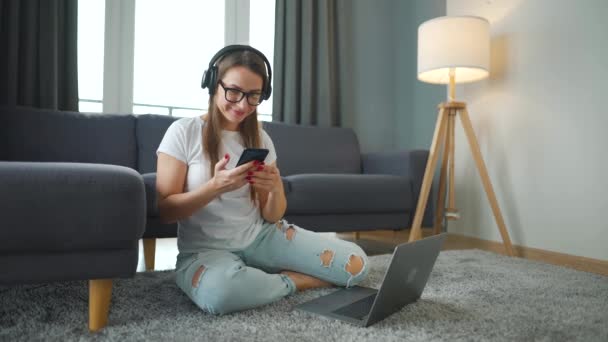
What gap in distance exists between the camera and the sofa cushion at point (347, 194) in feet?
6.58

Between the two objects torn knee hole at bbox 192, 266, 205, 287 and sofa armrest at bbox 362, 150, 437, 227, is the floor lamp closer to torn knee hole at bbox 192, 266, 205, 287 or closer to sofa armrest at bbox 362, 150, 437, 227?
sofa armrest at bbox 362, 150, 437, 227

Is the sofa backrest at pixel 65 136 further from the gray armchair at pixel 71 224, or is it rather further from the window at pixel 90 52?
the gray armchair at pixel 71 224

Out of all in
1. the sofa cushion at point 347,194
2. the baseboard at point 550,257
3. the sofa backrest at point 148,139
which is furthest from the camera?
the sofa backrest at point 148,139

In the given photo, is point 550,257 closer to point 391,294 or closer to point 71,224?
point 391,294

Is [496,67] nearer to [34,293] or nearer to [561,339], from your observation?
[561,339]

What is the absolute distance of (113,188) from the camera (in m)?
0.97

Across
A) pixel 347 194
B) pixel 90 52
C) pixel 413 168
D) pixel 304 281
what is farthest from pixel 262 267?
pixel 90 52

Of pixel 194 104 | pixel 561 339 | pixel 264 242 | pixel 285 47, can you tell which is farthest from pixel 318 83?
pixel 561 339

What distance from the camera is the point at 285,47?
2980 millimetres

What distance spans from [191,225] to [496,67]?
75.6 inches

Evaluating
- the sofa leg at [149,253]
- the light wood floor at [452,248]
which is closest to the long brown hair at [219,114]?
the sofa leg at [149,253]

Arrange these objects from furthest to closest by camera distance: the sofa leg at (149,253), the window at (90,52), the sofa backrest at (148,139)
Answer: the window at (90,52)
the sofa backrest at (148,139)
the sofa leg at (149,253)

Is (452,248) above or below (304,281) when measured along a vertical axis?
below

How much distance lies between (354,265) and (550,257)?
4.04ft
